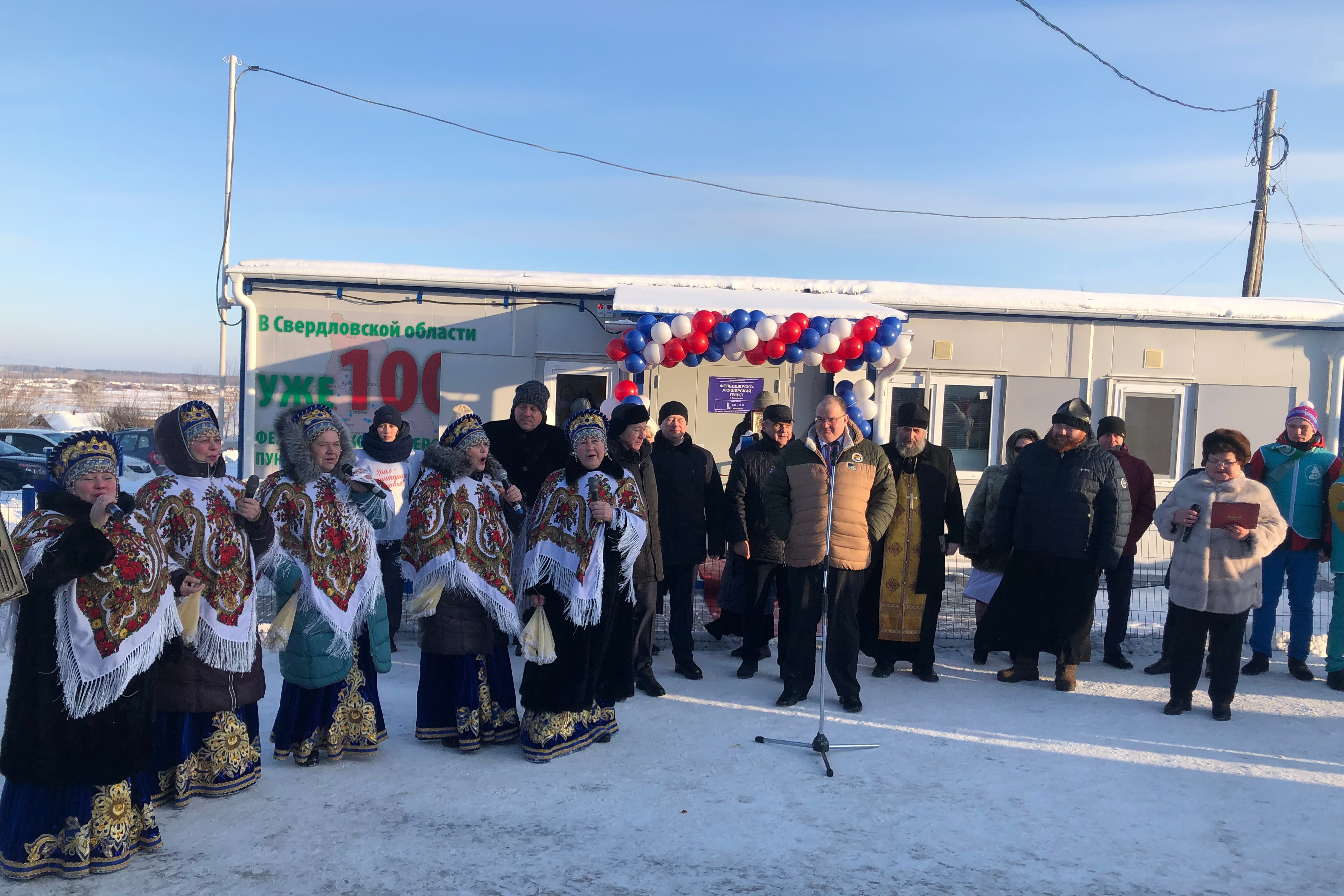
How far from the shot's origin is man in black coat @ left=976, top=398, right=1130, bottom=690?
5.51 metres

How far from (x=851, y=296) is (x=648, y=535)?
514 centimetres

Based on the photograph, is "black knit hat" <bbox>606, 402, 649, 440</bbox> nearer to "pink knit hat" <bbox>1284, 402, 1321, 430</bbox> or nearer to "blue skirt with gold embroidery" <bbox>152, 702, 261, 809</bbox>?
"blue skirt with gold embroidery" <bbox>152, 702, 261, 809</bbox>

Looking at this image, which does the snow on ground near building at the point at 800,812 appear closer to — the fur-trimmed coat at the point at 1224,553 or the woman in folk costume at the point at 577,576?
the woman in folk costume at the point at 577,576

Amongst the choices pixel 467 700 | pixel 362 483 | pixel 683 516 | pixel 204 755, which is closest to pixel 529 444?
pixel 683 516

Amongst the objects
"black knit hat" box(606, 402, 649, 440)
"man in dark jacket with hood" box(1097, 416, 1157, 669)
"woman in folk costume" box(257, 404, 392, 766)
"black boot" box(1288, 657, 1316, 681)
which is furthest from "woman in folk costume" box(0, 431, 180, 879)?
"black boot" box(1288, 657, 1316, 681)

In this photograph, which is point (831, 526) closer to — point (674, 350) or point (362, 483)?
point (362, 483)

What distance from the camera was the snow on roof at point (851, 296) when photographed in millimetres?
8609

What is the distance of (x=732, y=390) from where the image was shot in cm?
934

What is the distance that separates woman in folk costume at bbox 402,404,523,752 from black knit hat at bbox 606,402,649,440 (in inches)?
32.1

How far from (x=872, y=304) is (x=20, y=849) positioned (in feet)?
25.8

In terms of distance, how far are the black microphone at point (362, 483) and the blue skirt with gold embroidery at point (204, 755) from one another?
1.04 meters

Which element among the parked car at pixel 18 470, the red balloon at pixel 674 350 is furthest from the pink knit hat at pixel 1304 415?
the parked car at pixel 18 470

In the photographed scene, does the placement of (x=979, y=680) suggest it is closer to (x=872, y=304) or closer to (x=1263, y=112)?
(x=872, y=304)

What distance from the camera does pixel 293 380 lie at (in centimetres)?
862
